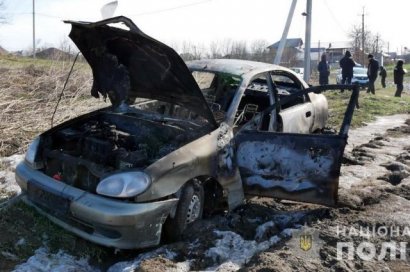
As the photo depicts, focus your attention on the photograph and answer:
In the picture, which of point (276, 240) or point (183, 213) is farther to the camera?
point (276, 240)

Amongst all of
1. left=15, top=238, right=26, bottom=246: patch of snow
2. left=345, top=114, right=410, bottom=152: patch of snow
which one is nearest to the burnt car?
left=15, top=238, right=26, bottom=246: patch of snow

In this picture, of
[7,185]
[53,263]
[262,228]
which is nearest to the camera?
[53,263]

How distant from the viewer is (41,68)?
1362cm

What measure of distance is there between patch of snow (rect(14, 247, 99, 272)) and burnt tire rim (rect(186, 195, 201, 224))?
0.89 metres

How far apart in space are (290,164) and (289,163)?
1cm

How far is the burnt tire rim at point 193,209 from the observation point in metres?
3.80

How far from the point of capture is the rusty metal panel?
4141 mm

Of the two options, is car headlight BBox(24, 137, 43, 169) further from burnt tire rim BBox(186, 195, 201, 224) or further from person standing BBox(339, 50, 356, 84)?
person standing BBox(339, 50, 356, 84)

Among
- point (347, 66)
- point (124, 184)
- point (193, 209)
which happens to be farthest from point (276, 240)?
point (347, 66)

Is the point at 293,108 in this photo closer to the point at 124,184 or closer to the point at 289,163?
the point at 289,163

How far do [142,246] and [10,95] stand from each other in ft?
22.4

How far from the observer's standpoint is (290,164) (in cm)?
427

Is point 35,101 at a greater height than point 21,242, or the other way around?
point 35,101

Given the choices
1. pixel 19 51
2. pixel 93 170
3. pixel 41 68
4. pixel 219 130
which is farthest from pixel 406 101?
pixel 19 51
